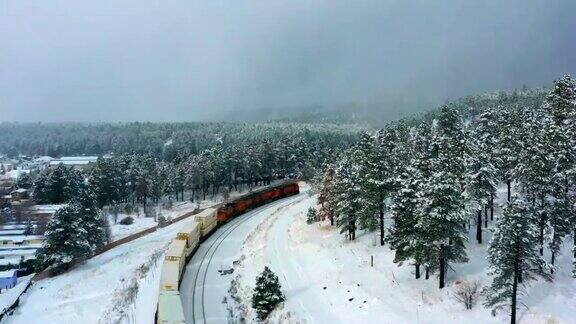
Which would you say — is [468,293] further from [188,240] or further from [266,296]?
[188,240]

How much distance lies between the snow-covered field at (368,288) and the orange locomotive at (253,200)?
24.5 meters

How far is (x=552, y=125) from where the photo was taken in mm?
50562

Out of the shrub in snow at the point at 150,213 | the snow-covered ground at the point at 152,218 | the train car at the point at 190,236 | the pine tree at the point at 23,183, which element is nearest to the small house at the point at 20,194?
the pine tree at the point at 23,183

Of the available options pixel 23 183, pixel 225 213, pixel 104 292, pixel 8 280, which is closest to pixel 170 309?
pixel 104 292

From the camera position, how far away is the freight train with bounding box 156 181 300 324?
35.4 meters

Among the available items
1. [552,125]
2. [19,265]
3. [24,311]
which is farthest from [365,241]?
[19,265]

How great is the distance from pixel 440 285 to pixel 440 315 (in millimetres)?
3757

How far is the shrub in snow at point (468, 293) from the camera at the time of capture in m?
35.0

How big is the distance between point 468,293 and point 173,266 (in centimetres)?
2682

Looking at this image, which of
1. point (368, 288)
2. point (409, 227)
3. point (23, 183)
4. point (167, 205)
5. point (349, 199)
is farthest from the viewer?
point (23, 183)

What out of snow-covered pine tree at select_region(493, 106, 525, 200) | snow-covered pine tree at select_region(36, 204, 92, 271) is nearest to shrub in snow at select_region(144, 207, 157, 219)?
snow-covered pine tree at select_region(36, 204, 92, 271)

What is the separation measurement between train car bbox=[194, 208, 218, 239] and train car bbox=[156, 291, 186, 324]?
2960cm

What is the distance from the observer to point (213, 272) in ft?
174

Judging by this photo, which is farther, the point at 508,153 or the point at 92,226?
the point at 92,226
